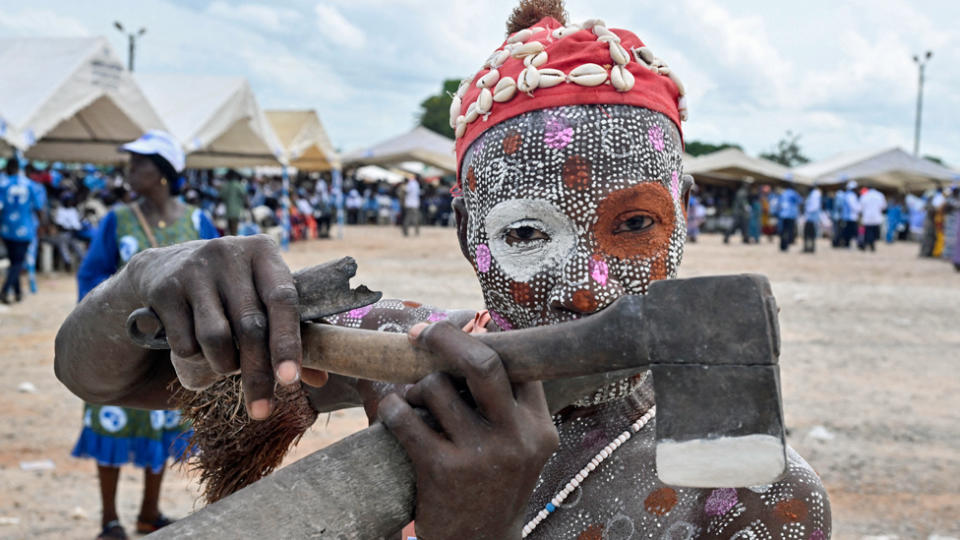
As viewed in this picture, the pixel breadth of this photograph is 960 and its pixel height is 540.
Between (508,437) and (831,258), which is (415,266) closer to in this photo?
(831,258)

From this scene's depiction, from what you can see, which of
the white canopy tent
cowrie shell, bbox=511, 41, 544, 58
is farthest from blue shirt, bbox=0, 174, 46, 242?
the white canopy tent

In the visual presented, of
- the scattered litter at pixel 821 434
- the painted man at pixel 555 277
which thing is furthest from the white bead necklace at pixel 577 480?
the scattered litter at pixel 821 434

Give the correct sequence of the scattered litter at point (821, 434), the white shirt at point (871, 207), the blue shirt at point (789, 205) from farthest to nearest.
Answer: the white shirt at point (871, 207) → the blue shirt at point (789, 205) → the scattered litter at point (821, 434)

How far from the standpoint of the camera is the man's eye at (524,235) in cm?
159

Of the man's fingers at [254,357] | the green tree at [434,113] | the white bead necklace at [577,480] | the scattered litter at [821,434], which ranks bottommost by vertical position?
the scattered litter at [821,434]

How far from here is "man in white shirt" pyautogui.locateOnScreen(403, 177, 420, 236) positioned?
25650 mm

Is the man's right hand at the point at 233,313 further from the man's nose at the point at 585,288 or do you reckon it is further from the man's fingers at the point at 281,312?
the man's nose at the point at 585,288

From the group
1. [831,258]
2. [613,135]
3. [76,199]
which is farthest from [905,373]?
[76,199]

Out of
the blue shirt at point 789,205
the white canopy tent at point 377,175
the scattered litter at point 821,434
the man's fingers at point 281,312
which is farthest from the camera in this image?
the white canopy tent at point 377,175

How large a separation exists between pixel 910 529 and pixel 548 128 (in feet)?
15.4

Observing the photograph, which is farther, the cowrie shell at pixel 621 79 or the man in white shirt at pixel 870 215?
the man in white shirt at pixel 870 215

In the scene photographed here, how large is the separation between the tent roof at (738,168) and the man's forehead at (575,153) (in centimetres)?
2949

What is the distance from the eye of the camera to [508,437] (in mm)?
1140

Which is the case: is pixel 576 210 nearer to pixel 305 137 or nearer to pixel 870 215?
pixel 305 137
